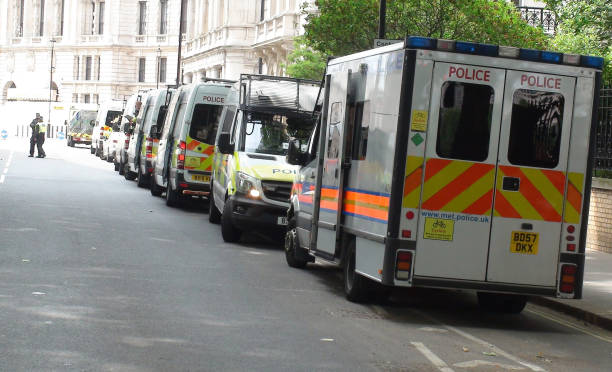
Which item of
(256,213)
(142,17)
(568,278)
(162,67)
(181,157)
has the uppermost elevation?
(142,17)

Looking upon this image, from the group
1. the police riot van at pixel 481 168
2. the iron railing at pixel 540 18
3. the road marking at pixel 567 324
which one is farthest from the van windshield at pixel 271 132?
the iron railing at pixel 540 18

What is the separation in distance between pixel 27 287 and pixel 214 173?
9.20 metres

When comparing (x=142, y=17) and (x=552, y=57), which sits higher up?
(x=142, y=17)

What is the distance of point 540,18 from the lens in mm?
32031

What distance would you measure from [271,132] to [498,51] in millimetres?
7854

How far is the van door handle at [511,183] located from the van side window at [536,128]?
0.53 ft

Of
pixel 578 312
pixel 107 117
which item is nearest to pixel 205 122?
pixel 578 312

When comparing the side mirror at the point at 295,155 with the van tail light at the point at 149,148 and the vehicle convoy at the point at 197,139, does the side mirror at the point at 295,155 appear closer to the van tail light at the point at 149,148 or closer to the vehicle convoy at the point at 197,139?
the vehicle convoy at the point at 197,139

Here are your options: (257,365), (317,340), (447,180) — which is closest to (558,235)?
(447,180)

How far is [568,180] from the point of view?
35.4 ft

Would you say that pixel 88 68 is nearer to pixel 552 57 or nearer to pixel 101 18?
pixel 101 18

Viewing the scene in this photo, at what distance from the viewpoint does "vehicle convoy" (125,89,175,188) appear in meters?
27.6

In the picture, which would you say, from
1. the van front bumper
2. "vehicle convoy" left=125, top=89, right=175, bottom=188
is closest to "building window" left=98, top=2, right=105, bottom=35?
"vehicle convoy" left=125, top=89, right=175, bottom=188

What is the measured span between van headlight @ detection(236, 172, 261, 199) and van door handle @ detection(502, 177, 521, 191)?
658 cm
